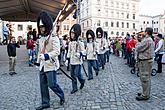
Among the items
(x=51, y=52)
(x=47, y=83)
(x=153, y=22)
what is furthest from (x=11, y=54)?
(x=153, y=22)

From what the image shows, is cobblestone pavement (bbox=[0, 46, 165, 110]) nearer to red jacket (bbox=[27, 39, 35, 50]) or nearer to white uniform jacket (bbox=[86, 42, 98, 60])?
white uniform jacket (bbox=[86, 42, 98, 60])

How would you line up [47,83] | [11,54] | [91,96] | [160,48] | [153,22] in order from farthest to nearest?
1. [153,22]
2. [11,54]
3. [160,48]
4. [91,96]
5. [47,83]

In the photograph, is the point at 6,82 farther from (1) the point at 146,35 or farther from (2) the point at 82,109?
(1) the point at 146,35

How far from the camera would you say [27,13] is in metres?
18.6

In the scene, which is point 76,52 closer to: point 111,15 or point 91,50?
point 91,50

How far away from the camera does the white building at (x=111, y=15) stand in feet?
267

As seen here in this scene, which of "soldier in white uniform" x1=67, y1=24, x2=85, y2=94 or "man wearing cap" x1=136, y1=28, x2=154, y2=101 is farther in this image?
"soldier in white uniform" x1=67, y1=24, x2=85, y2=94

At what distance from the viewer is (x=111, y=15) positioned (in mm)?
86000

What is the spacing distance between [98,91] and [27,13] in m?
12.0

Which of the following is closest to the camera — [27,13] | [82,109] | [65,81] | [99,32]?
[82,109]

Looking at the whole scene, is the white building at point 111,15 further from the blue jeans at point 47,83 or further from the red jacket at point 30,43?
the blue jeans at point 47,83

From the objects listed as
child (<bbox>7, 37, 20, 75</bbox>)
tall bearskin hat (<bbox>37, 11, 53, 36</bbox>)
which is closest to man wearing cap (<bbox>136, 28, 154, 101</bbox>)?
tall bearskin hat (<bbox>37, 11, 53, 36</bbox>)

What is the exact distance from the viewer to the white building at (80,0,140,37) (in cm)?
8132

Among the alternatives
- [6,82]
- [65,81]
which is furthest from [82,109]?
[6,82]
